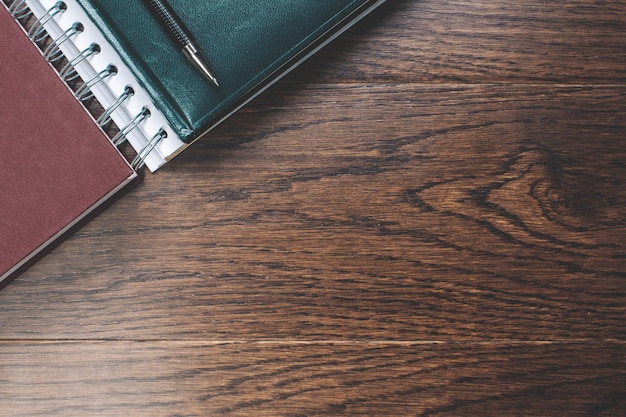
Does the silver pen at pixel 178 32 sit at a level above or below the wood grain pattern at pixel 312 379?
above

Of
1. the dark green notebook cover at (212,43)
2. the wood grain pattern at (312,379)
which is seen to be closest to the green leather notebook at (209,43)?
the dark green notebook cover at (212,43)

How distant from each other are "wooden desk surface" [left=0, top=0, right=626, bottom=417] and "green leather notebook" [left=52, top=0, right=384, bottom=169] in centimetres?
6

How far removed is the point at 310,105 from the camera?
611mm

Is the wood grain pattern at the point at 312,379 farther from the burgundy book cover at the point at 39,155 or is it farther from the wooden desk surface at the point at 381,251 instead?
the burgundy book cover at the point at 39,155

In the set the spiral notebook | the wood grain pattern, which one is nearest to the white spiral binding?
the spiral notebook

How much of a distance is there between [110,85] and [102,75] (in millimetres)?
11

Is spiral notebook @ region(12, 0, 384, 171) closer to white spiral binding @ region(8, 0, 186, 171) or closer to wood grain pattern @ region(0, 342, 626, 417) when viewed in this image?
white spiral binding @ region(8, 0, 186, 171)

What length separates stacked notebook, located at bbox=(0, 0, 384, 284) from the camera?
1.80 feet

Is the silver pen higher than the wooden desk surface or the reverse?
higher

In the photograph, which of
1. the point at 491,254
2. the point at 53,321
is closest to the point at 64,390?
the point at 53,321

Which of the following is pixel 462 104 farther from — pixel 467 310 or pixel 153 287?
pixel 153 287

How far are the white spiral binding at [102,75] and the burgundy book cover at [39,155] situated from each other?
0.7 inches

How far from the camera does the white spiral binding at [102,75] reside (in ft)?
1.86

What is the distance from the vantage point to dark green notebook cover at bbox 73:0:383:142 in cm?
55
